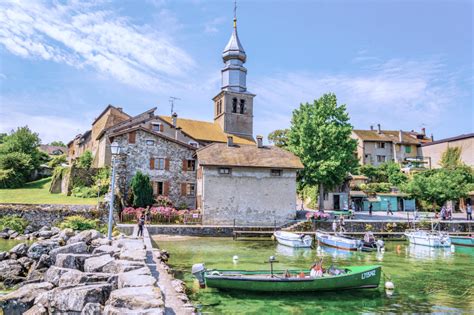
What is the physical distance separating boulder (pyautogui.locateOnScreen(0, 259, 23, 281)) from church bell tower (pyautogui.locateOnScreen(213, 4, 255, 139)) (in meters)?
47.1

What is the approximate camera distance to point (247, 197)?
120 ft

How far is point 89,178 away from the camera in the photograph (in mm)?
42438

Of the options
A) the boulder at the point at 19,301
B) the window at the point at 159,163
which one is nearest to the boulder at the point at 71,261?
the boulder at the point at 19,301

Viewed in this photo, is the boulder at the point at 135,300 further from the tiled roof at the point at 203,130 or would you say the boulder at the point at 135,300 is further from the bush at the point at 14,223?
the tiled roof at the point at 203,130

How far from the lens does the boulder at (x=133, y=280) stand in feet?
29.3

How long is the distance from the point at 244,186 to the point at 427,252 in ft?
55.3

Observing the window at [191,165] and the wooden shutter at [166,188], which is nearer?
the wooden shutter at [166,188]

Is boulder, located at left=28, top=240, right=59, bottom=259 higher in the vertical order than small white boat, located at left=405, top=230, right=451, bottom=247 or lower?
higher

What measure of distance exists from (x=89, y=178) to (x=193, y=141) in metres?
15.7

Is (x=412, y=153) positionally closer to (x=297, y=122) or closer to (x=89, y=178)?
(x=297, y=122)

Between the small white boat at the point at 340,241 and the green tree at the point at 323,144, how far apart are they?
36.8 feet

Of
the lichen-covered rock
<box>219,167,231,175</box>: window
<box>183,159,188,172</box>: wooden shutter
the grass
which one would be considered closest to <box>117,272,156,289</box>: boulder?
the lichen-covered rock

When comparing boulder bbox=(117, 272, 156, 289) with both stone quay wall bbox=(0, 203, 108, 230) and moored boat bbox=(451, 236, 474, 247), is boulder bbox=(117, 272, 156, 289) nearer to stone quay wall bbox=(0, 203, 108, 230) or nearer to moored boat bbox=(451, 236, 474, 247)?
stone quay wall bbox=(0, 203, 108, 230)

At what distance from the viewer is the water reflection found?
26422mm
